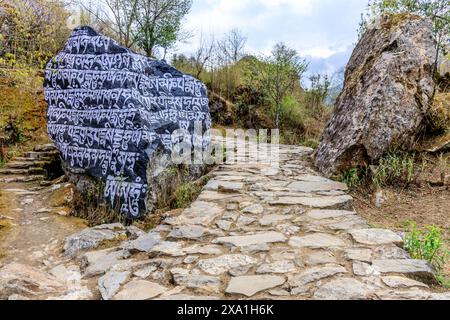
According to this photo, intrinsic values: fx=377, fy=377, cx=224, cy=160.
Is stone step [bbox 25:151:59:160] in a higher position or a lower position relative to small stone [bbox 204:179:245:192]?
higher

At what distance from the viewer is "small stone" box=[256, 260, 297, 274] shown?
2393mm

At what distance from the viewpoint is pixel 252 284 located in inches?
87.7

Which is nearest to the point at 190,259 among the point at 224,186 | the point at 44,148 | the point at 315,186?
the point at 224,186

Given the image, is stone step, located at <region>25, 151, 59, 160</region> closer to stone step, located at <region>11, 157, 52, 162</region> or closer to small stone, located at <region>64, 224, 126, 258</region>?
stone step, located at <region>11, 157, 52, 162</region>

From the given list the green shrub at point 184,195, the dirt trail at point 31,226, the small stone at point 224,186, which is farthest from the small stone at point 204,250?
the green shrub at point 184,195

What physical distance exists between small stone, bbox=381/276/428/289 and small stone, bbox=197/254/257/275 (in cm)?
82

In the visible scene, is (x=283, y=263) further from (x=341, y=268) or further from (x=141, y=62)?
(x=141, y=62)

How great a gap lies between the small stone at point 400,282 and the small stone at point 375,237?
1.88 ft

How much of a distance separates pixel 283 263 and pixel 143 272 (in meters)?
0.93

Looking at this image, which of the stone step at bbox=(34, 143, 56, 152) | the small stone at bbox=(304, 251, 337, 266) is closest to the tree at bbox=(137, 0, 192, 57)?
the stone step at bbox=(34, 143, 56, 152)

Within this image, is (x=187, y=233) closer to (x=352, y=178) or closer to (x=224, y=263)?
(x=224, y=263)

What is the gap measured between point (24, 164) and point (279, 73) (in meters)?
7.33

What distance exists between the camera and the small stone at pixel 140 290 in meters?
2.17

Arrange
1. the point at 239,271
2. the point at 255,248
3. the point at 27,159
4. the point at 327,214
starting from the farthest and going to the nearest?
1. the point at 27,159
2. the point at 327,214
3. the point at 255,248
4. the point at 239,271
